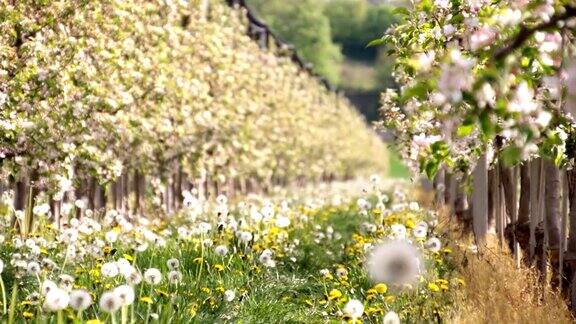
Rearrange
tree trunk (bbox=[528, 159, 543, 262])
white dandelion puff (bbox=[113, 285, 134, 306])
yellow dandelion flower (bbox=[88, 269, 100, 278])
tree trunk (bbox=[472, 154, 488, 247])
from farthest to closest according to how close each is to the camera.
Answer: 1. tree trunk (bbox=[472, 154, 488, 247])
2. tree trunk (bbox=[528, 159, 543, 262])
3. yellow dandelion flower (bbox=[88, 269, 100, 278])
4. white dandelion puff (bbox=[113, 285, 134, 306])

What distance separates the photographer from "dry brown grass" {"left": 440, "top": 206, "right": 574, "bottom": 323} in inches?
304

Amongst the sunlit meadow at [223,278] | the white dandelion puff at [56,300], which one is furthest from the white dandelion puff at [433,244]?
the white dandelion puff at [56,300]

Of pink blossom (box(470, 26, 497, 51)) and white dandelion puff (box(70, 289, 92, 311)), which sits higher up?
pink blossom (box(470, 26, 497, 51))

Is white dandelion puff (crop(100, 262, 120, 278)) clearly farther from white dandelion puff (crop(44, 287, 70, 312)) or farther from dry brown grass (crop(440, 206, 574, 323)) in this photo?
dry brown grass (crop(440, 206, 574, 323))

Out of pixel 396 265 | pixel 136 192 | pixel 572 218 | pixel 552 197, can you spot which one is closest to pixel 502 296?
pixel 396 265

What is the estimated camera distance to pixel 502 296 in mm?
8523

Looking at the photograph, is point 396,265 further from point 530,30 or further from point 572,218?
point 530,30

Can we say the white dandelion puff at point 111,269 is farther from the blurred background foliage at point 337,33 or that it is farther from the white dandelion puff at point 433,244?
the blurred background foliage at point 337,33

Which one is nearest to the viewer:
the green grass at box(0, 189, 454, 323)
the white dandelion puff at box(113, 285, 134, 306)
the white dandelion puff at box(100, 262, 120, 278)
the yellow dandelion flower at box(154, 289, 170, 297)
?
the white dandelion puff at box(113, 285, 134, 306)

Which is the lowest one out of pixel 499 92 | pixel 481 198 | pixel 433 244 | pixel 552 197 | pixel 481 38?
pixel 433 244

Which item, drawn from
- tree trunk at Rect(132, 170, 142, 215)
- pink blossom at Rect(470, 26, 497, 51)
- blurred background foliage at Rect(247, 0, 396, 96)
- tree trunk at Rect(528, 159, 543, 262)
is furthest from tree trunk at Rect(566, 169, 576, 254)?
blurred background foliage at Rect(247, 0, 396, 96)

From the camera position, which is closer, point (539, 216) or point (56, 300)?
point (56, 300)

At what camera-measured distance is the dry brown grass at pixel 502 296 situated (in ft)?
25.3

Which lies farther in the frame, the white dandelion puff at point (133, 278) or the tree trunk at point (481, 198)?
the tree trunk at point (481, 198)
